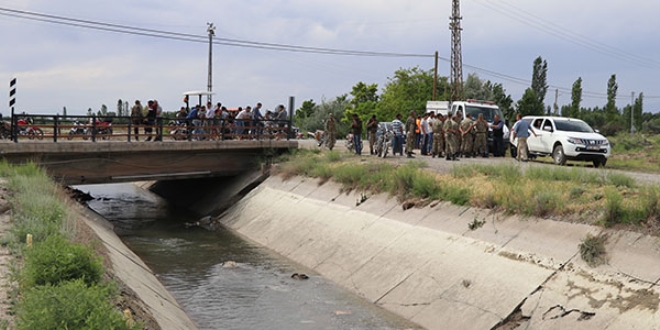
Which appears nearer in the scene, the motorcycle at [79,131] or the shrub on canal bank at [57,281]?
the shrub on canal bank at [57,281]

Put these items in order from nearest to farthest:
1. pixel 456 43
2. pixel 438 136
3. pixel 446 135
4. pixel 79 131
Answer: pixel 446 135, pixel 438 136, pixel 79 131, pixel 456 43

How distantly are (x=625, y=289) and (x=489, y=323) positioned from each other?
7.57 feet

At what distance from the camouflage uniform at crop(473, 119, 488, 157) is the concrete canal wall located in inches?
311

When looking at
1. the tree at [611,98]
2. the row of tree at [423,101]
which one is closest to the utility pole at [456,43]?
the row of tree at [423,101]

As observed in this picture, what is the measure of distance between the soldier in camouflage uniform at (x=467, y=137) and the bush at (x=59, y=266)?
19878 millimetres

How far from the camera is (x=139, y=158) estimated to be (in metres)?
26.9

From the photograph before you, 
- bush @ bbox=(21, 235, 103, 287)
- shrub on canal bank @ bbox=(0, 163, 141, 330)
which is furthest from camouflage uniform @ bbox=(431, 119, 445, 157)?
bush @ bbox=(21, 235, 103, 287)

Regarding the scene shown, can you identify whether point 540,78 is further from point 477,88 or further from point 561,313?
point 561,313

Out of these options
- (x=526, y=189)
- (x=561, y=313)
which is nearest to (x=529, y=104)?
(x=526, y=189)

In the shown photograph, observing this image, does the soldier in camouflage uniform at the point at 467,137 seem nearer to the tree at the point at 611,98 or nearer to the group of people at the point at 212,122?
the group of people at the point at 212,122

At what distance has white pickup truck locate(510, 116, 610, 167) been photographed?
2323 centimetres

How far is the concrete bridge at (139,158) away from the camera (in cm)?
2420

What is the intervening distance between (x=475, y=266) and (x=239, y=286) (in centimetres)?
588

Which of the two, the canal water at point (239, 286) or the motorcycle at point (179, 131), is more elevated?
the motorcycle at point (179, 131)
